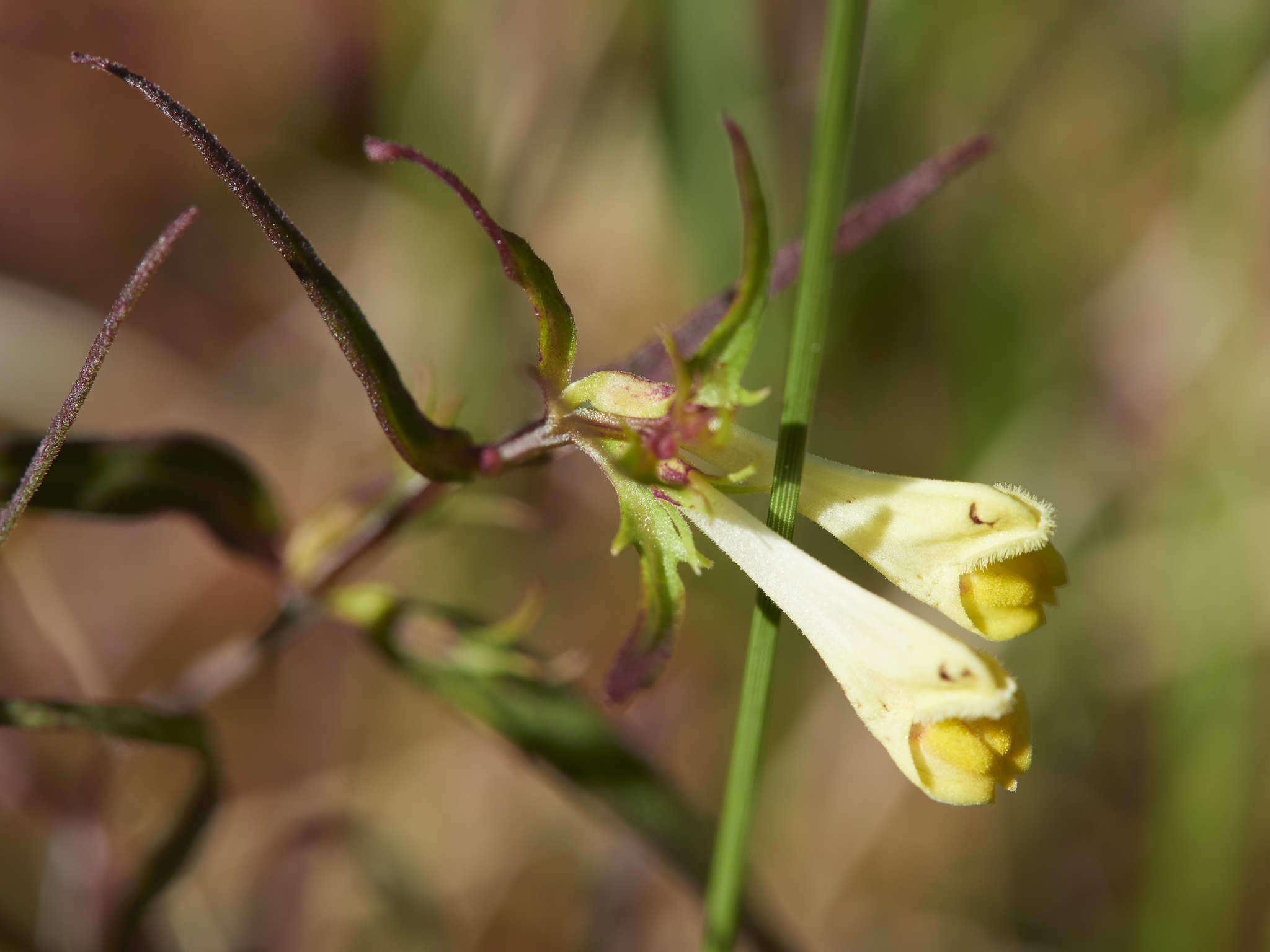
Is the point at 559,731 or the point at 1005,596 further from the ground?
the point at 1005,596

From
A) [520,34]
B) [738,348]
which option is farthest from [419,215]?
[738,348]

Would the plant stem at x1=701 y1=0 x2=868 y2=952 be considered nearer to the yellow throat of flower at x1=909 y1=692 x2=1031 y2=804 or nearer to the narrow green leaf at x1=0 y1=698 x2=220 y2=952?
the yellow throat of flower at x1=909 y1=692 x2=1031 y2=804

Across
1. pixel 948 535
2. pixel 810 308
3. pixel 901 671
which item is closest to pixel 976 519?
pixel 948 535

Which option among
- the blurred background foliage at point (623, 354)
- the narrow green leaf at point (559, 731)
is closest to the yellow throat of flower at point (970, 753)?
the narrow green leaf at point (559, 731)

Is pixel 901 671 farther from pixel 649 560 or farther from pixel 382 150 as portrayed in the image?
pixel 382 150

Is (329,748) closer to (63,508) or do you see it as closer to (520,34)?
(63,508)

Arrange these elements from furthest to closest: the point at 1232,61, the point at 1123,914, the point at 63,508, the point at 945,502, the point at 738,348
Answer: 1. the point at 1123,914
2. the point at 1232,61
3. the point at 63,508
4. the point at 945,502
5. the point at 738,348
